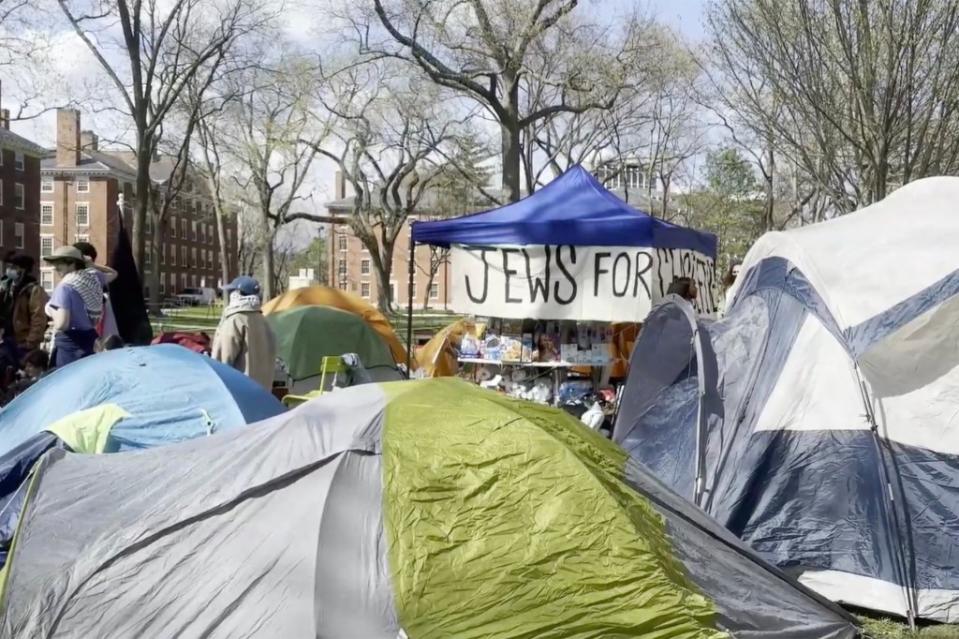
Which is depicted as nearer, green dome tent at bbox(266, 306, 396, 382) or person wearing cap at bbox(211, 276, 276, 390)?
person wearing cap at bbox(211, 276, 276, 390)

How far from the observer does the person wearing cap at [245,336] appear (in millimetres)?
7355

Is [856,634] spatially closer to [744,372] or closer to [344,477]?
[744,372]

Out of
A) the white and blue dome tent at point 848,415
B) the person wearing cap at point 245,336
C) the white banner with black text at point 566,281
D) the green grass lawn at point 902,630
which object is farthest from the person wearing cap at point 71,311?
the green grass lawn at point 902,630

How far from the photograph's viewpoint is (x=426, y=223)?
995cm

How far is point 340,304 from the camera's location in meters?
13.2

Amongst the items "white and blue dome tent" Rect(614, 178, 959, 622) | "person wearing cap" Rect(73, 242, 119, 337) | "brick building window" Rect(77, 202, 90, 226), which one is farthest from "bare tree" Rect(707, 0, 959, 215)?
"brick building window" Rect(77, 202, 90, 226)

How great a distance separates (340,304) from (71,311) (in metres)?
5.41

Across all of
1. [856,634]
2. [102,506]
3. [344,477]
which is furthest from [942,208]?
[102,506]

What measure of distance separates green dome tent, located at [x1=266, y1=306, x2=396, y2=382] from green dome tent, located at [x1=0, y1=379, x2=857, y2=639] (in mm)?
7529

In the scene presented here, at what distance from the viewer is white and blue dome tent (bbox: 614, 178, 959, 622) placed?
5.22 m

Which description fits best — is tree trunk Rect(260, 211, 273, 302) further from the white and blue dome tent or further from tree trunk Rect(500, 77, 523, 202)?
the white and blue dome tent

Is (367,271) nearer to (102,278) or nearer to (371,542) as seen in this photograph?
(102,278)

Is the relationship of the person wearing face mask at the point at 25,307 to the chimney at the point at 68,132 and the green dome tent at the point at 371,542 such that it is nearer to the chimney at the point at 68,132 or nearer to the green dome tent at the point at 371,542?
the green dome tent at the point at 371,542

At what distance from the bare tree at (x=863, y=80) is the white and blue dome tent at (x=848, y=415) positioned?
6.23 m
